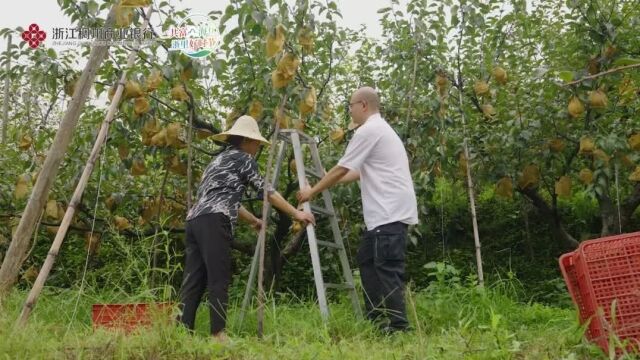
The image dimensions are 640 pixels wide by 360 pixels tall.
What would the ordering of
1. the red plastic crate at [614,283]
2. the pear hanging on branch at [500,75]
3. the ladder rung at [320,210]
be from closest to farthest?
1. the red plastic crate at [614,283]
2. the ladder rung at [320,210]
3. the pear hanging on branch at [500,75]

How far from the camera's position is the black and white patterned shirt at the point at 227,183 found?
3.79 m

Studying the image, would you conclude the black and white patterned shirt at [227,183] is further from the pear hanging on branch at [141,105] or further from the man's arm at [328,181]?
the pear hanging on branch at [141,105]

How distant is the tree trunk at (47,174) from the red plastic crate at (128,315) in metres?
0.47

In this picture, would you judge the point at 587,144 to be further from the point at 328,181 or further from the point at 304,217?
the point at 304,217

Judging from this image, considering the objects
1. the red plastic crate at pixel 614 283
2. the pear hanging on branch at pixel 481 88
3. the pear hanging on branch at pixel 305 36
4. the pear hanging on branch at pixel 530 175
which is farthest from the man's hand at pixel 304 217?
the pear hanging on branch at pixel 530 175

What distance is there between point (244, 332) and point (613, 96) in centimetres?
320

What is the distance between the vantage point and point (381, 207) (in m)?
3.90

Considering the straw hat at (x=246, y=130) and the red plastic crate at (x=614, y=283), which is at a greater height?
the straw hat at (x=246, y=130)

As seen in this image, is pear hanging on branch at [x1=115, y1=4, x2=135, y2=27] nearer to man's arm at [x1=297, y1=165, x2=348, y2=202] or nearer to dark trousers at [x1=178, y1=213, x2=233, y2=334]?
dark trousers at [x1=178, y1=213, x2=233, y2=334]

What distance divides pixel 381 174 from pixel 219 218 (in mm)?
847

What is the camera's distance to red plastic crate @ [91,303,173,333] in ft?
10.7

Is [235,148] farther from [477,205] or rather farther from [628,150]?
[477,205]

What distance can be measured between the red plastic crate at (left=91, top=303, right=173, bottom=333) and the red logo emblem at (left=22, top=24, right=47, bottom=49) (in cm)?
198

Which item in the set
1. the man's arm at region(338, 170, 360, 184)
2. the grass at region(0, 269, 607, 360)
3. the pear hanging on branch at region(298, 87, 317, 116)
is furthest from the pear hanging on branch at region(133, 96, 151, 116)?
the man's arm at region(338, 170, 360, 184)
